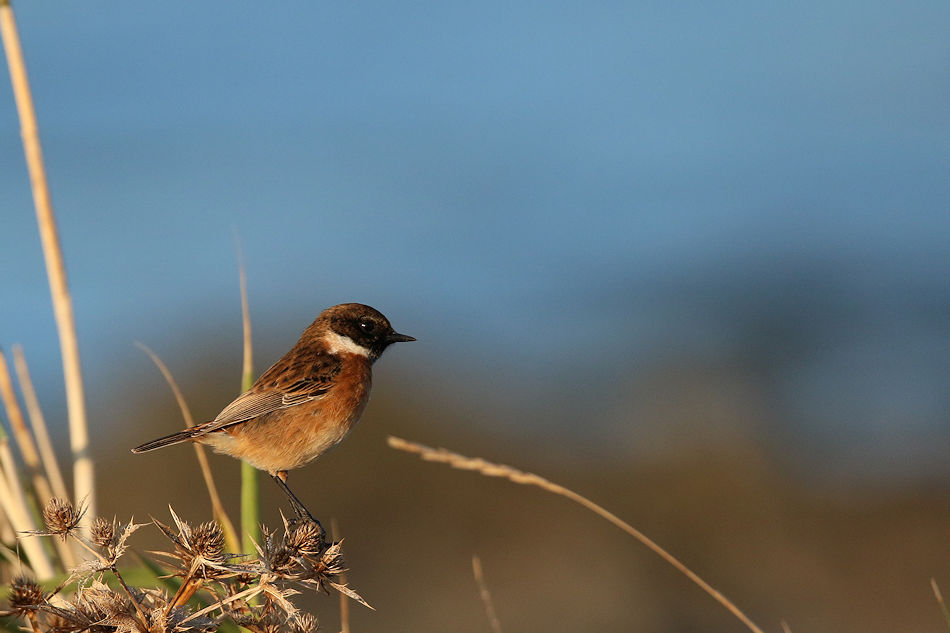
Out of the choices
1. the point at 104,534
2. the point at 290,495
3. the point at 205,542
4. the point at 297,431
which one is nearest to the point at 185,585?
the point at 205,542

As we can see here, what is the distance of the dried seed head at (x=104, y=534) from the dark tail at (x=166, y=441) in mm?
1403

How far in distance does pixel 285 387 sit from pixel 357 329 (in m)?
0.48

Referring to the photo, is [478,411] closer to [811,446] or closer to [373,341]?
[811,446]

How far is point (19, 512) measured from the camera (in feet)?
13.0

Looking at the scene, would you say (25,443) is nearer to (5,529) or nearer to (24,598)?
(5,529)

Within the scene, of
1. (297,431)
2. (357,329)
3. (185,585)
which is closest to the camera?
(185,585)

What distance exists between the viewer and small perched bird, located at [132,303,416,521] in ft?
14.9

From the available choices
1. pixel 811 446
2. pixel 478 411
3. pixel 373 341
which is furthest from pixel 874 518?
pixel 373 341

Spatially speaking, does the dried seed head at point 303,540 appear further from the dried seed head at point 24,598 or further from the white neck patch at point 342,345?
the white neck patch at point 342,345

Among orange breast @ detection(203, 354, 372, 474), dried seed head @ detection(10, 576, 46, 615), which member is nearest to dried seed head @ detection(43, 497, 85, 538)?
dried seed head @ detection(10, 576, 46, 615)

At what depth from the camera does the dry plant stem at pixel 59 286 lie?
4.28 m

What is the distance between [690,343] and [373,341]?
56.5 feet

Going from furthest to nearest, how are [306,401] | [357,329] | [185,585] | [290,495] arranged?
[357,329] < [306,401] < [290,495] < [185,585]

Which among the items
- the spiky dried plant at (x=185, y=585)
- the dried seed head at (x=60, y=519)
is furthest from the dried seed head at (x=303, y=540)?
the dried seed head at (x=60, y=519)
